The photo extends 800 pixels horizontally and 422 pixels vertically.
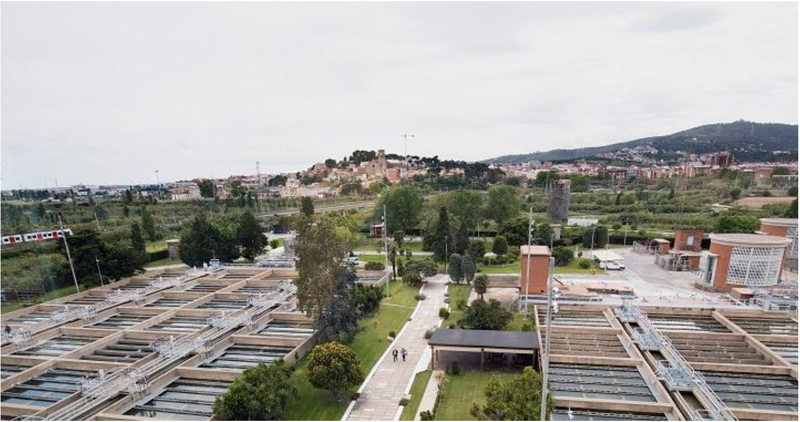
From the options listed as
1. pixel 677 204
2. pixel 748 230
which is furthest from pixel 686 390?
pixel 677 204

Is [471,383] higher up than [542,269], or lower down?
lower down

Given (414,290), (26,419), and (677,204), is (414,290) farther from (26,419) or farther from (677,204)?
(677,204)

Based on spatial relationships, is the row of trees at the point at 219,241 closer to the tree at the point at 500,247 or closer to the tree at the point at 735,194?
the tree at the point at 500,247

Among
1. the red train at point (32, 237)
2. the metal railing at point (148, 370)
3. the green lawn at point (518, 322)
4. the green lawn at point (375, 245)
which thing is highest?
the red train at point (32, 237)

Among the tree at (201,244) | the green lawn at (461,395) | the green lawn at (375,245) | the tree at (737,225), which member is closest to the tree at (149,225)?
the tree at (201,244)

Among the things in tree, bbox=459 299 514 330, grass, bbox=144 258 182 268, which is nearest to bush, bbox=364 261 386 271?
tree, bbox=459 299 514 330

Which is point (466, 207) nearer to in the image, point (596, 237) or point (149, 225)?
point (596, 237)
